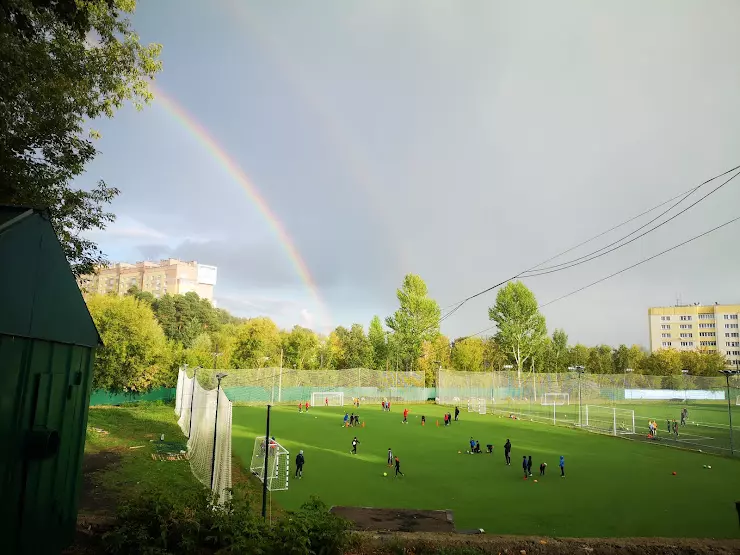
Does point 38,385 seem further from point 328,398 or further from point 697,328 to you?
point 697,328

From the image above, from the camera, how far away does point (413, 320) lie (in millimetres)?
85000

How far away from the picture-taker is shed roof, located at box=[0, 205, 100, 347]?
18.7 ft

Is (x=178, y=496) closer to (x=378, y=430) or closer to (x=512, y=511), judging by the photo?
(x=512, y=511)

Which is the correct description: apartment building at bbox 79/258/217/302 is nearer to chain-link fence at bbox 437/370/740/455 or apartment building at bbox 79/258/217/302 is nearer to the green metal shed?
chain-link fence at bbox 437/370/740/455

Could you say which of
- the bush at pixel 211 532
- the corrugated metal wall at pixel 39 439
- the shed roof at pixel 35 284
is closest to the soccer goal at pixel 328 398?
the bush at pixel 211 532

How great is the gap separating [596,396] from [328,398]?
114ft

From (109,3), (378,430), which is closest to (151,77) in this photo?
(109,3)

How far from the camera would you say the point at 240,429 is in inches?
1427

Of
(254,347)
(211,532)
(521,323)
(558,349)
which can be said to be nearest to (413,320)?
(521,323)

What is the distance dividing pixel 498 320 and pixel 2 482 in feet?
282

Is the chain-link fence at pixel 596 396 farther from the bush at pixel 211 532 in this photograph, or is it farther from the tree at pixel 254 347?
the bush at pixel 211 532

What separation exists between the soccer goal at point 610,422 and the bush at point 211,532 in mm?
33374

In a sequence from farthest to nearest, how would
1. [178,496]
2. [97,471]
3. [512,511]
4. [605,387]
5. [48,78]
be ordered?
[605,387] < [97,471] < [512,511] < [48,78] < [178,496]

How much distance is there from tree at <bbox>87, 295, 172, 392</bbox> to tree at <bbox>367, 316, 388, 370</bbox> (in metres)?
43.1
